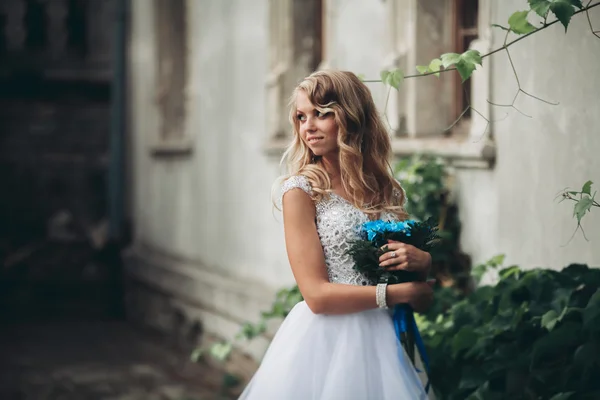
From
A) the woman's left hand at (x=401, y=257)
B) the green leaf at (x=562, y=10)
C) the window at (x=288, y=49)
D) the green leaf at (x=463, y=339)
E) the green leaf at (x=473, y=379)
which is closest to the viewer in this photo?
the woman's left hand at (x=401, y=257)

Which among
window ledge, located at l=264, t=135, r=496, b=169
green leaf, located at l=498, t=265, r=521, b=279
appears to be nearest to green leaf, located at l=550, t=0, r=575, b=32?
window ledge, located at l=264, t=135, r=496, b=169

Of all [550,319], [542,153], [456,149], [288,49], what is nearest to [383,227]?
[550,319]

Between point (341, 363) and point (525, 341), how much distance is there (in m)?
1.33

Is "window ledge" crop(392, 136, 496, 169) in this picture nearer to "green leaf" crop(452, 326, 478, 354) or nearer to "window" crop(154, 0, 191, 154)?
"green leaf" crop(452, 326, 478, 354)

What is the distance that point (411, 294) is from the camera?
2.98m

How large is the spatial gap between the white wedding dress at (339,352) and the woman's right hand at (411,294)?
142mm

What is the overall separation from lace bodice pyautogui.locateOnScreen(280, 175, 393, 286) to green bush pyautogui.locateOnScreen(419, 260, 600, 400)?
1.04m

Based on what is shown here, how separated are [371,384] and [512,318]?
1.28 meters

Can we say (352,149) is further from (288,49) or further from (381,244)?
(288,49)

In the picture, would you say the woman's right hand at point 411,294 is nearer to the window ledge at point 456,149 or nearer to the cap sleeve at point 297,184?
the cap sleeve at point 297,184

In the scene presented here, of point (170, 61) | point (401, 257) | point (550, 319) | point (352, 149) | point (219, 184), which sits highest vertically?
point (170, 61)

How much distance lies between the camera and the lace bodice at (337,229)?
3039mm

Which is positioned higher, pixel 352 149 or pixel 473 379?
pixel 352 149

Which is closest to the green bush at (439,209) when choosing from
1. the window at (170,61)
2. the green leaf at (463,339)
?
the green leaf at (463,339)
